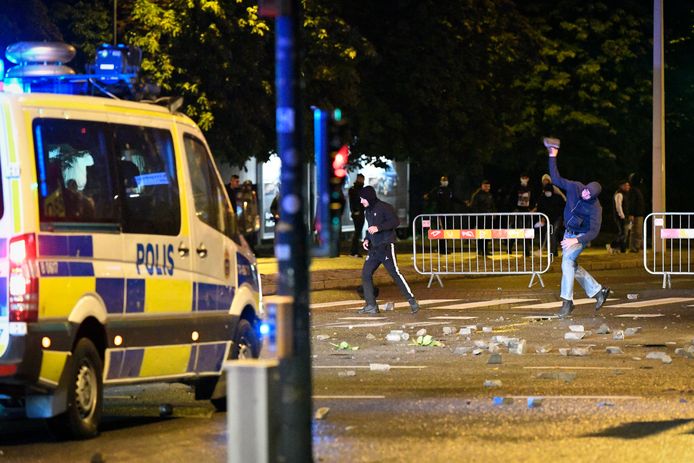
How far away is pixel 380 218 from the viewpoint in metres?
21.1

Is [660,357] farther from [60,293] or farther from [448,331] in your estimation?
[60,293]

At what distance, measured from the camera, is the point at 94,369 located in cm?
1031

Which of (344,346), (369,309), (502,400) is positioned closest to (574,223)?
(369,309)

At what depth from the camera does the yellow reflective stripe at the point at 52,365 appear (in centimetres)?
974

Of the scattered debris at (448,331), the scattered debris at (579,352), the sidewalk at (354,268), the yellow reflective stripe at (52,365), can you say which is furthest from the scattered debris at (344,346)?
the sidewalk at (354,268)

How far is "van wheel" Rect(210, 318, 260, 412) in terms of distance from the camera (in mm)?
11711

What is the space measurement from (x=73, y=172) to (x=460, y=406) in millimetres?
3395

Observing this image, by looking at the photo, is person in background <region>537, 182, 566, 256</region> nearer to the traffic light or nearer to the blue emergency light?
the blue emergency light

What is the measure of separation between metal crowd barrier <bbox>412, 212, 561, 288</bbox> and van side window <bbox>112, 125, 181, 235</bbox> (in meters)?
16.0

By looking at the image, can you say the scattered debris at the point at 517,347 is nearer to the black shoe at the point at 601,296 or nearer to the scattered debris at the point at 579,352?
the scattered debris at the point at 579,352

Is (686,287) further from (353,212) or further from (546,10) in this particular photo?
(546,10)

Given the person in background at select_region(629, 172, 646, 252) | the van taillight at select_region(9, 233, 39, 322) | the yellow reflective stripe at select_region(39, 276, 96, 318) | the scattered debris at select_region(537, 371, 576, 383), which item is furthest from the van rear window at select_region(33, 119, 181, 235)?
the person in background at select_region(629, 172, 646, 252)

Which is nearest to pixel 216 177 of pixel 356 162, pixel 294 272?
pixel 294 272

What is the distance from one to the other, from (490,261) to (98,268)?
2041cm
